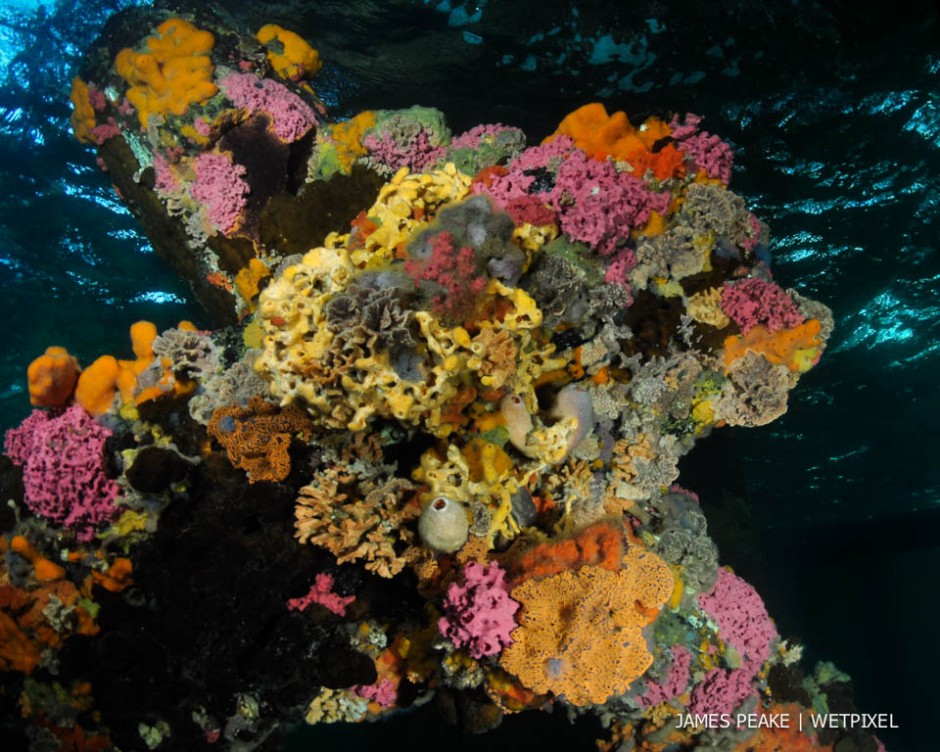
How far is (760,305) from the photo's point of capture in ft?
17.7

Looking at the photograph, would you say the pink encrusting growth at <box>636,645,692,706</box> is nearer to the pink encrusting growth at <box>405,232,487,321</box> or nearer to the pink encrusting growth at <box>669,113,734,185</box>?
the pink encrusting growth at <box>405,232,487,321</box>

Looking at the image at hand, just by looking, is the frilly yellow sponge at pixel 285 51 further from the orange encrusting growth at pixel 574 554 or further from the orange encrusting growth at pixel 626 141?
the orange encrusting growth at pixel 574 554

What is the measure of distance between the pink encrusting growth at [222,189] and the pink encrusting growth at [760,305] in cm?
566

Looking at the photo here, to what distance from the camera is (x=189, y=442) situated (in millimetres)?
4898

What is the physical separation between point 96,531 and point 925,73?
12.0 meters

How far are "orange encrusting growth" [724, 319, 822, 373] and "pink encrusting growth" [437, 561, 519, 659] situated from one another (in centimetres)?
346

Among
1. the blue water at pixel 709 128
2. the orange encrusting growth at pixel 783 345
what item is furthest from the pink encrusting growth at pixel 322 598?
the blue water at pixel 709 128

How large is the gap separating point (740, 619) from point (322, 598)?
486 cm

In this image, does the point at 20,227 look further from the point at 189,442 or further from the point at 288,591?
the point at 288,591

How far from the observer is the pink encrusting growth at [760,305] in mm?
5375

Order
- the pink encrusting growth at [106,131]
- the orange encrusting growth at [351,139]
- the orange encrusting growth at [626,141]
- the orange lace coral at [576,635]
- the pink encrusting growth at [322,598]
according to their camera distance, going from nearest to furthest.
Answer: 1. the orange lace coral at [576,635]
2. the pink encrusting growth at [322,598]
3. the orange encrusting growth at [626,141]
4. the orange encrusting growth at [351,139]
5. the pink encrusting growth at [106,131]

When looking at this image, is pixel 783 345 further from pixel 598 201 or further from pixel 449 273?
pixel 449 273

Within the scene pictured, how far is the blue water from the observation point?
7.48 m

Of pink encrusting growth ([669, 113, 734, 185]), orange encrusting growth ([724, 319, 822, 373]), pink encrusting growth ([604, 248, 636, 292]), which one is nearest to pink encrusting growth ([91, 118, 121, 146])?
pink encrusting growth ([604, 248, 636, 292])
